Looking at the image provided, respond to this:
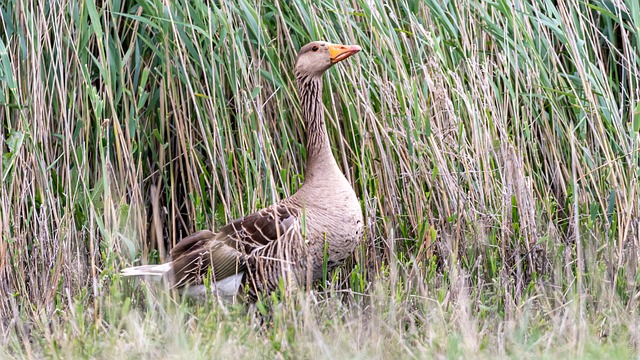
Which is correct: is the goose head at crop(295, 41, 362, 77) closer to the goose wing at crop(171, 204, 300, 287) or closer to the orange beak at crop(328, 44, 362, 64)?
the orange beak at crop(328, 44, 362, 64)

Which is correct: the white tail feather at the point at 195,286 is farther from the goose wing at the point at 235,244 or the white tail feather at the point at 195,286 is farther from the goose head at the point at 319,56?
the goose head at the point at 319,56

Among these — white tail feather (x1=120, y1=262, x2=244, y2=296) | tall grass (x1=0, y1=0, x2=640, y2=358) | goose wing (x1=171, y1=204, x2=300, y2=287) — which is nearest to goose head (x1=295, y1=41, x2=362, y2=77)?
tall grass (x1=0, y1=0, x2=640, y2=358)

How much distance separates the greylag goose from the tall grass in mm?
137

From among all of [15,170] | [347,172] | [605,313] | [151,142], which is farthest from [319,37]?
[605,313]

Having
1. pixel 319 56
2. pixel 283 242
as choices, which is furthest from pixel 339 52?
pixel 283 242

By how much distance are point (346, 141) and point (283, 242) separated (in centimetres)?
93

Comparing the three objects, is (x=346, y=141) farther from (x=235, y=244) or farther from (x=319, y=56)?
(x=235, y=244)

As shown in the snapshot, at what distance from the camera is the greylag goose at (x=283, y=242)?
13.7 ft

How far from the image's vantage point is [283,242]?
4.19 metres

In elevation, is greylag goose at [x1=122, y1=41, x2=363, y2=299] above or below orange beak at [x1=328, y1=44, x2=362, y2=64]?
below

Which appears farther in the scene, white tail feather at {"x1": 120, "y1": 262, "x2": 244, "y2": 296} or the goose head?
the goose head

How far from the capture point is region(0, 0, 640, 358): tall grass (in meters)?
4.25

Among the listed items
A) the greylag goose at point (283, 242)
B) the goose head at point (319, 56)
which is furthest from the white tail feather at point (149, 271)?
the goose head at point (319, 56)

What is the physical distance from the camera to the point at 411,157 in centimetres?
468
